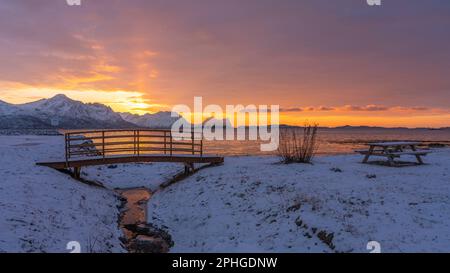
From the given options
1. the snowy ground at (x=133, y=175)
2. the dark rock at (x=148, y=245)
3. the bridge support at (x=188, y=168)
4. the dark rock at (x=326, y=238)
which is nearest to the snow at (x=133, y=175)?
the snowy ground at (x=133, y=175)

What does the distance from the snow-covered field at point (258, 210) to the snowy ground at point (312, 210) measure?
0.03 meters

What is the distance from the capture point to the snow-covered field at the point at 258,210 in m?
8.68

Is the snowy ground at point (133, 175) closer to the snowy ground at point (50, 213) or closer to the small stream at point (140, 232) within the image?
the small stream at point (140, 232)

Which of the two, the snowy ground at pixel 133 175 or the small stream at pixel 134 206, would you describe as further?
the snowy ground at pixel 133 175

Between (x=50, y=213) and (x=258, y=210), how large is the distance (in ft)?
24.6

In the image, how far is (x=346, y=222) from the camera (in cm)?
934

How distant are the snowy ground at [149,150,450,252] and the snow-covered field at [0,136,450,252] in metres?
0.03

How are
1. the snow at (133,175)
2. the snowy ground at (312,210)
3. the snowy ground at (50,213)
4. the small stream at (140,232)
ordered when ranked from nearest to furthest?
the snowy ground at (312,210)
the snowy ground at (50,213)
the small stream at (140,232)
the snow at (133,175)

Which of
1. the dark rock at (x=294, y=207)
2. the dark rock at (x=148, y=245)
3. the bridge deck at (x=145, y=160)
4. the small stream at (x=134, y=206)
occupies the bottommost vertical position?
the dark rock at (x=148, y=245)

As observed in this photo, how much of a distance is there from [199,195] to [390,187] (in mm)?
8491

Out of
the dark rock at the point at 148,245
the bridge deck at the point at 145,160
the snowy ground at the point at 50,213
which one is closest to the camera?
the snowy ground at the point at 50,213

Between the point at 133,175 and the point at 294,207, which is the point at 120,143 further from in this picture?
the point at 294,207
